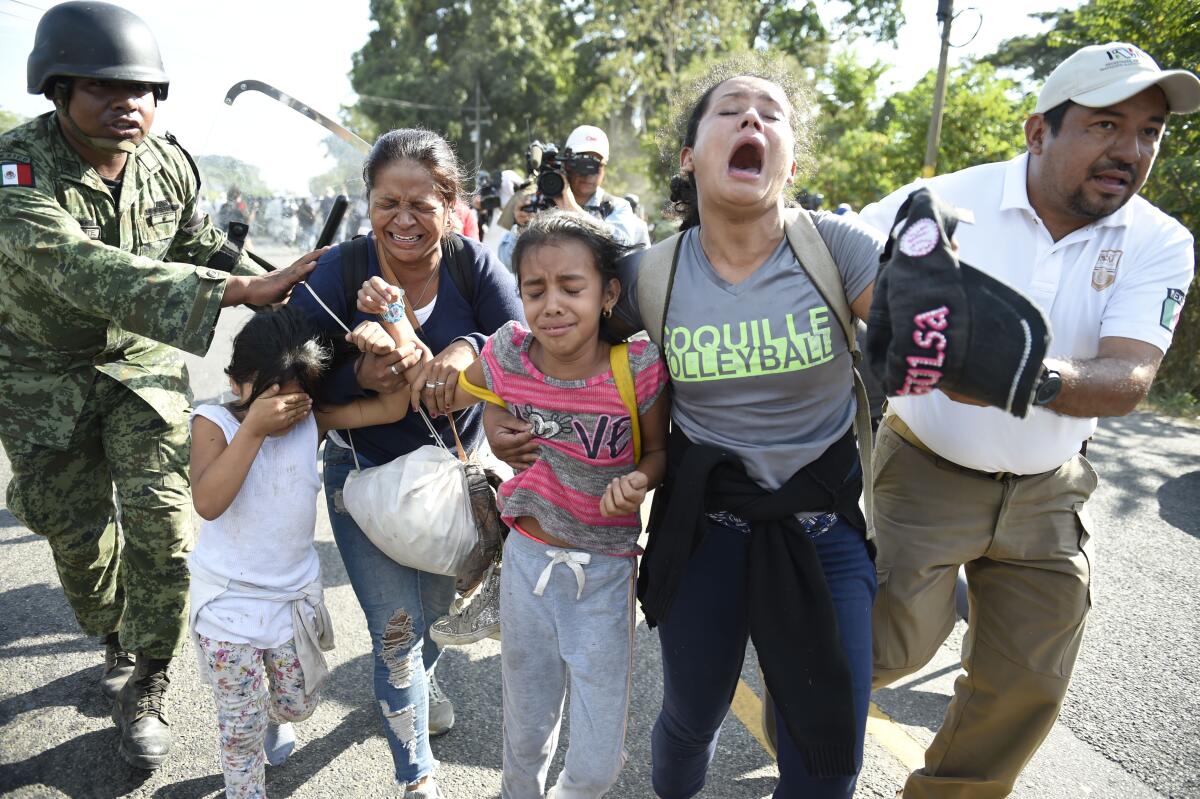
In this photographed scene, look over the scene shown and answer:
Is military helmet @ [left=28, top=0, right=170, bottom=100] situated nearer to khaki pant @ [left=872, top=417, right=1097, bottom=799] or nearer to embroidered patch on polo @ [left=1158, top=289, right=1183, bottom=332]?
khaki pant @ [left=872, top=417, right=1097, bottom=799]

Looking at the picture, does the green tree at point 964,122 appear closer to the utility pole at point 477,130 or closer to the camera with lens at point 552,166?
the camera with lens at point 552,166

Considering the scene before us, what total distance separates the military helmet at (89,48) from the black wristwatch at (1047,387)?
282 centimetres

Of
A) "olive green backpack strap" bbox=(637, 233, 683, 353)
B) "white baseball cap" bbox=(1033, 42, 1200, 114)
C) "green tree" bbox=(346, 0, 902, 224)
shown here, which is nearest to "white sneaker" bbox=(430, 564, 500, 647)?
"olive green backpack strap" bbox=(637, 233, 683, 353)

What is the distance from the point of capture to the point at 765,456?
6.63ft

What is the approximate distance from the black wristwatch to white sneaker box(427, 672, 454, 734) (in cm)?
220

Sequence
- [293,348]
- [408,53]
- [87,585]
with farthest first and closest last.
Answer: [408,53]
[87,585]
[293,348]

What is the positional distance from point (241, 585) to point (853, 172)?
13.1 m

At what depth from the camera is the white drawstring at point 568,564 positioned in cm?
211

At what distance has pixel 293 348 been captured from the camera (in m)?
2.26

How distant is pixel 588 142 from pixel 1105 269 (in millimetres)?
4083

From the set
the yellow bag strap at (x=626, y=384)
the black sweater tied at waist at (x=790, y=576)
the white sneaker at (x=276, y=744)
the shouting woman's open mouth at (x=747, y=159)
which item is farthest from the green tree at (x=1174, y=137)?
the white sneaker at (x=276, y=744)

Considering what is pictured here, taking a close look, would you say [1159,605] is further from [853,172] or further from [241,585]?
[853,172]

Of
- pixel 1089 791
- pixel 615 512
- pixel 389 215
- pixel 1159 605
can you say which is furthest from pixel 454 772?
pixel 1159 605

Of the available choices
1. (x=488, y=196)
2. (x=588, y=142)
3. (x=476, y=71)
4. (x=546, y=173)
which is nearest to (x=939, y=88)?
(x=488, y=196)
